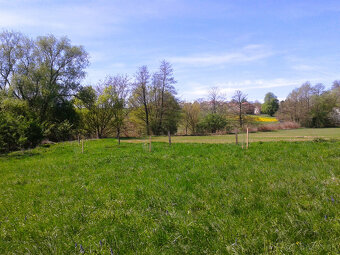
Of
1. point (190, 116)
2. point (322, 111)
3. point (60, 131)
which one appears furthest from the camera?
point (322, 111)

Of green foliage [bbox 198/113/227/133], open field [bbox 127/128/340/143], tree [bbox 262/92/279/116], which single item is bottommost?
open field [bbox 127/128/340/143]

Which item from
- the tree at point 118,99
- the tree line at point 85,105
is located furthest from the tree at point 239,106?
the tree at point 118,99

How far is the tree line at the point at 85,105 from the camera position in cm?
2514

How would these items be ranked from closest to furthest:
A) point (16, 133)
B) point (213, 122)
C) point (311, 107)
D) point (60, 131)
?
1. point (16, 133)
2. point (60, 131)
3. point (213, 122)
4. point (311, 107)

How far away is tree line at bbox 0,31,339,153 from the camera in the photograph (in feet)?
82.5

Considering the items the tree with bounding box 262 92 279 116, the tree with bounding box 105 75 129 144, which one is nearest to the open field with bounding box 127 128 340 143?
the tree with bounding box 105 75 129 144

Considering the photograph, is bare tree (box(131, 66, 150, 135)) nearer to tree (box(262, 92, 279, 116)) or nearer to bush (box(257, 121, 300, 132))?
bush (box(257, 121, 300, 132))

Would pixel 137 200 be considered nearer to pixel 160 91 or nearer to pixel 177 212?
pixel 177 212

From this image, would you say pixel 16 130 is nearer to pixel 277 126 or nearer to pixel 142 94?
pixel 142 94

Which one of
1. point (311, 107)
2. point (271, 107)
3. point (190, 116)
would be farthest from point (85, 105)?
point (271, 107)

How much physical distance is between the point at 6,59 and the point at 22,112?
25.2ft

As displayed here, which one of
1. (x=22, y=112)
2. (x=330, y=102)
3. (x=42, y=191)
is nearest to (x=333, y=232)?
(x=42, y=191)

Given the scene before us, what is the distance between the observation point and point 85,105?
31.1 metres

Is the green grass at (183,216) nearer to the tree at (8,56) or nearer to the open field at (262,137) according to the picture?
the open field at (262,137)
